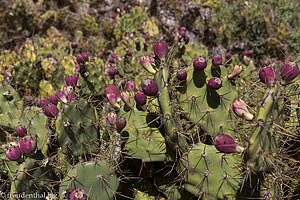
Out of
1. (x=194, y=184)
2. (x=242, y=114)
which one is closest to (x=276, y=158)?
(x=242, y=114)

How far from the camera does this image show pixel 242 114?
1.38 metres

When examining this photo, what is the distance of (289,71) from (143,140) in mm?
1010

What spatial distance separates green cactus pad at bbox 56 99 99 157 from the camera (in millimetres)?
1866

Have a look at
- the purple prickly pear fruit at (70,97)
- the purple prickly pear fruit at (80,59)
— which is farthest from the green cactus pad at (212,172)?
the purple prickly pear fruit at (80,59)

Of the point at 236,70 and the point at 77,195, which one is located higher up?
the point at 236,70

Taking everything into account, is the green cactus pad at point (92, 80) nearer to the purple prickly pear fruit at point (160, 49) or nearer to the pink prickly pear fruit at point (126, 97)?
the pink prickly pear fruit at point (126, 97)

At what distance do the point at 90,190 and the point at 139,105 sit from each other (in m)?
0.66

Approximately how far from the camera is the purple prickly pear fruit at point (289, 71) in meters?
1.31

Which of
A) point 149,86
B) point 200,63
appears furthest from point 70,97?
point 200,63

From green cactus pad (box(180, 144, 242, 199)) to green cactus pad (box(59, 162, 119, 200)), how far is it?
0.53 metres

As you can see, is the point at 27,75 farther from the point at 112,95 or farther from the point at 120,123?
the point at 120,123

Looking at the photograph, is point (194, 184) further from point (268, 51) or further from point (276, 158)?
point (268, 51)

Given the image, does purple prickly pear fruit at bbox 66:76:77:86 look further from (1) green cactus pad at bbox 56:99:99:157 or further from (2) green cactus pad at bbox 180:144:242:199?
(2) green cactus pad at bbox 180:144:242:199

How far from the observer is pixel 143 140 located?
1.83 m
